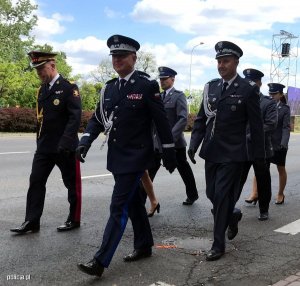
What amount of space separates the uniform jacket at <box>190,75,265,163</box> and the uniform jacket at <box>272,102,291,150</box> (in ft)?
8.62

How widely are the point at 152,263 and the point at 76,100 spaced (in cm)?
203

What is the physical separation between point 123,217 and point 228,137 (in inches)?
53.1

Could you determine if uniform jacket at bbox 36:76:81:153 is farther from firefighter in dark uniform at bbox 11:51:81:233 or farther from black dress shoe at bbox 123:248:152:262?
black dress shoe at bbox 123:248:152:262

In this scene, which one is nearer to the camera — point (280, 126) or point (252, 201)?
point (280, 126)

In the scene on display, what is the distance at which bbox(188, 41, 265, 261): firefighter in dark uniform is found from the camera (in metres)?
4.72

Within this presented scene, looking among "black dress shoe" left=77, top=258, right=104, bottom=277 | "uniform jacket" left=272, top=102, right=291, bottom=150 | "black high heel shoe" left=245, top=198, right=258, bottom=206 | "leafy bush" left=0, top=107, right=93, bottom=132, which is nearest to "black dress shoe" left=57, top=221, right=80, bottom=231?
"black dress shoe" left=77, top=258, right=104, bottom=277

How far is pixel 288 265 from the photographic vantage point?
4.56 metres

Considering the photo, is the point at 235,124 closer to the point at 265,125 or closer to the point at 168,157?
the point at 168,157

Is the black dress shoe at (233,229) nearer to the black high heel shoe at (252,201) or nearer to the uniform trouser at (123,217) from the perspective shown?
the uniform trouser at (123,217)

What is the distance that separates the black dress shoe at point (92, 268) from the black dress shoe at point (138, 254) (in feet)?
1.73

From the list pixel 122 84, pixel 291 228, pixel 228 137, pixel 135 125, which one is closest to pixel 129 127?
pixel 135 125

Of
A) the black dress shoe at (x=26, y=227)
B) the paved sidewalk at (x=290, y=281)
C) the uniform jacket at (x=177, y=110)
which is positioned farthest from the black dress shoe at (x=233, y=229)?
the black dress shoe at (x=26, y=227)

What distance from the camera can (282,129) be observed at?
733cm

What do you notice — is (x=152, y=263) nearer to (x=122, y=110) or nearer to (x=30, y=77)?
(x=122, y=110)
